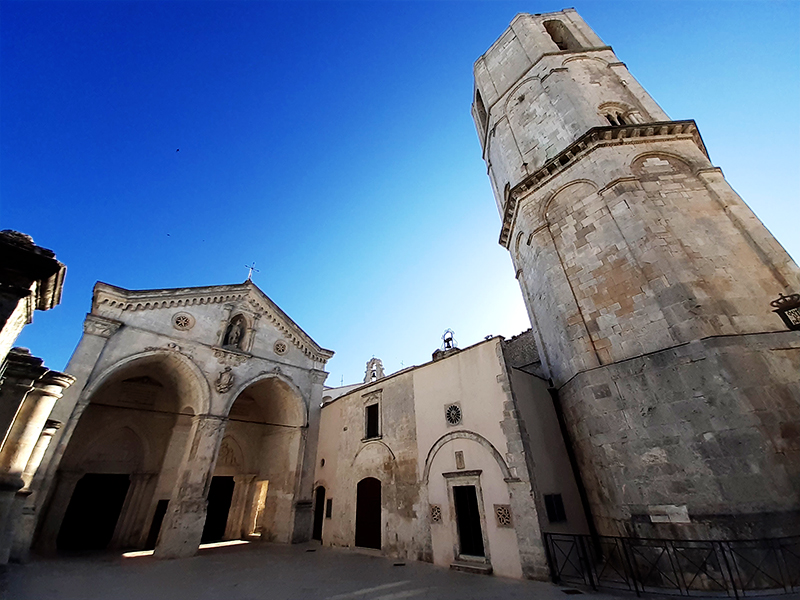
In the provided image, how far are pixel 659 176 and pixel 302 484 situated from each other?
17222mm

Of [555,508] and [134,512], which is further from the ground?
[134,512]

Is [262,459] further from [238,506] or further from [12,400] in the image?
[12,400]

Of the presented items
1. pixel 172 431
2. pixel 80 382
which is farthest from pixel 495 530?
pixel 172 431

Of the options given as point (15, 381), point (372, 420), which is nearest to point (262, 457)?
point (372, 420)

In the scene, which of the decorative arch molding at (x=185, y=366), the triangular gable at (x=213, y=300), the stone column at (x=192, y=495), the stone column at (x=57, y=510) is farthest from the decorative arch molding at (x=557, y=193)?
the stone column at (x=57, y=510)

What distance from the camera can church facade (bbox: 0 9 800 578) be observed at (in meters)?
6.66

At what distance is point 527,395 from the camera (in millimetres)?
9172

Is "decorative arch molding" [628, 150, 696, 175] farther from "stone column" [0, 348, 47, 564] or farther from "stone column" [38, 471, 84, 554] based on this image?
"stone column" [38, 471, 84, 554]

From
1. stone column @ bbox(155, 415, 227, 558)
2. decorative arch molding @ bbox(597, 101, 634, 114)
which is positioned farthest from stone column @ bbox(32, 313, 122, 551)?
decorative arch molding @ bbox(597, 101, 634, 114)

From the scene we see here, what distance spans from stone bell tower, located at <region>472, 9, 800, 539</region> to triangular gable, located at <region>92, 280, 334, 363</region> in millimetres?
11120

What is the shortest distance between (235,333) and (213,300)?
5.85 feet

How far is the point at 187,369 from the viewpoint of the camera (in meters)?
13.6

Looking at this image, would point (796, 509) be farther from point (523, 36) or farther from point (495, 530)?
point (523, 36)

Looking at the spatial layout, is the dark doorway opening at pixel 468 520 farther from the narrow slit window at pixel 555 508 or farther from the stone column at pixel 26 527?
the stone column at pixel 26 527
